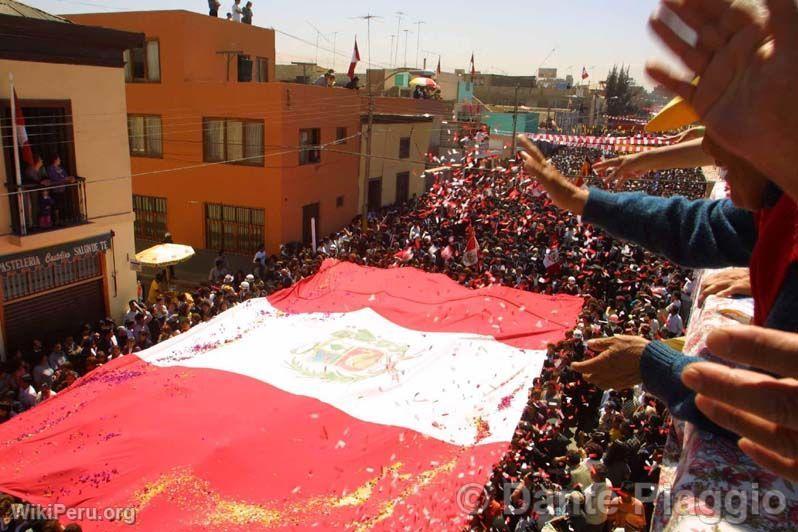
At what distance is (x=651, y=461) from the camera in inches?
279

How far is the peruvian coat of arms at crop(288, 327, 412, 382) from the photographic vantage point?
8305 mm

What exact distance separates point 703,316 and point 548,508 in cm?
495

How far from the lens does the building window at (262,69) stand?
2448 centimetres

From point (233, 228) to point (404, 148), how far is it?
10788 millimetres

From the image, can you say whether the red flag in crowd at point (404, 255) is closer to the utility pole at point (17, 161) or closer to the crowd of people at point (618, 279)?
the crowd of people at point (618, 279)

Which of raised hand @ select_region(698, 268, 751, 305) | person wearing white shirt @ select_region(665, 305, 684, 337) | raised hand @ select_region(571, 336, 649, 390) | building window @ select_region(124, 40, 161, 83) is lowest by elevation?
person wearing white shirt @ select_region(665, 305, 684, 337)

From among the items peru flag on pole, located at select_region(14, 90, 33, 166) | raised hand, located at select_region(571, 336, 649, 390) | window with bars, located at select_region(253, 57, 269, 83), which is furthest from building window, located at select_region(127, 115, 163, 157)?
raised hand, located at select_region(571, 336, 649, 390)

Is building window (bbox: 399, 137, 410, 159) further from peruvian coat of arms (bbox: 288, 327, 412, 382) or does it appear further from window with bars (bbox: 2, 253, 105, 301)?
peruvian coat of arms (bbox: 288, 327, 412, 382)

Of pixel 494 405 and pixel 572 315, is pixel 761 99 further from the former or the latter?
pixel 572 315

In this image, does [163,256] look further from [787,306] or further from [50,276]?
[787,306]

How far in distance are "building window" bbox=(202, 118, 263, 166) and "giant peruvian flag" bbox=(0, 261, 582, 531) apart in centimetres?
1149

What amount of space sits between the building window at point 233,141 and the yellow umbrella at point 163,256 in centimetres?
475

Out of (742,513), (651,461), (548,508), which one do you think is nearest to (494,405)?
(548,508)

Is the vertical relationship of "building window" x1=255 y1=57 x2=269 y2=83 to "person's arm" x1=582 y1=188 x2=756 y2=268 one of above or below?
above
